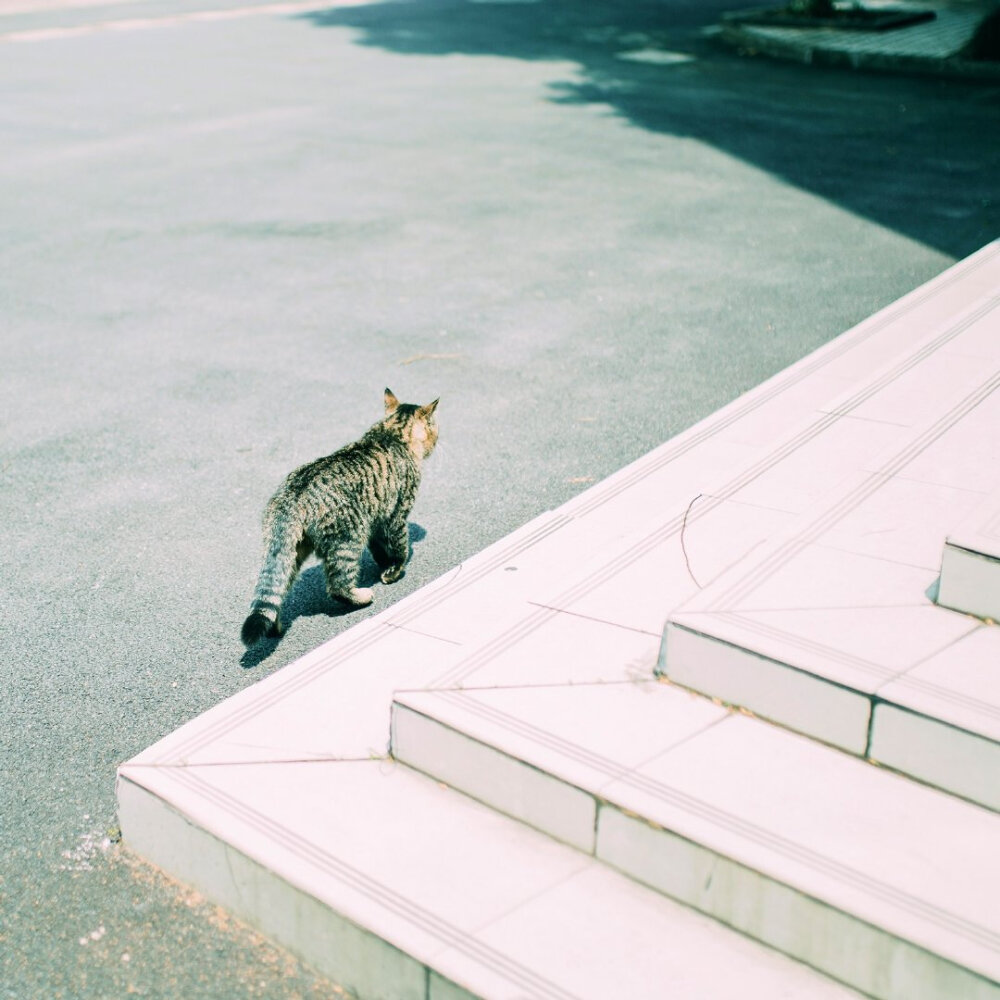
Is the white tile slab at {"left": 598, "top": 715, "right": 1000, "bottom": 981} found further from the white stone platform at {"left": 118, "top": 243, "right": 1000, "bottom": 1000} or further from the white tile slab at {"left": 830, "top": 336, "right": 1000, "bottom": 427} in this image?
the white tile slab at {"left": 830, "top": 336, "right": 1000, "bottom": 427}

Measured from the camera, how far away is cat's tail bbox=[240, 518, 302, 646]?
4984 millimetres

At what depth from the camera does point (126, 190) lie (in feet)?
42.5

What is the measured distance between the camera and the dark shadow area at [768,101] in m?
12.5

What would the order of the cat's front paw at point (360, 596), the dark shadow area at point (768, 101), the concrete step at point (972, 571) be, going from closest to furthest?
the concrete step at point (972, 571), the cat's front paw at point (360, 596), the dark shadow area at point (768, 101)

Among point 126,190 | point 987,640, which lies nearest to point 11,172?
point 126,190

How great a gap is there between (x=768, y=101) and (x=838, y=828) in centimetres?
1496

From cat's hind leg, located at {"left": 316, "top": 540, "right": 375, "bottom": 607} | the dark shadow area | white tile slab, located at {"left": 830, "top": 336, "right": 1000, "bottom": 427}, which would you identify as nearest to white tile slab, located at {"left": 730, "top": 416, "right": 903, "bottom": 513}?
white tile slab, located at {"left": 830, "top": 336, "right": 1000, "bottom": 427}

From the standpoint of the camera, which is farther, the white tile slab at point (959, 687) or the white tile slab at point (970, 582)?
the white tile slab at point (970, 582)

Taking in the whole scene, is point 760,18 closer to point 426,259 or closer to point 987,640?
point 426,259

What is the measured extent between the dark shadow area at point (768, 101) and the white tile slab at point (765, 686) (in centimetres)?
763

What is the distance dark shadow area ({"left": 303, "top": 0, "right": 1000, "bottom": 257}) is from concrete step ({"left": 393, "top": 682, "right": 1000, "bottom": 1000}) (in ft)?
26.0

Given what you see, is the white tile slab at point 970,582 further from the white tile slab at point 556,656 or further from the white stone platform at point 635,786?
the white tile slab at point 556,656

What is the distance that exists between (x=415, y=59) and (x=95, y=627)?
1640 cm

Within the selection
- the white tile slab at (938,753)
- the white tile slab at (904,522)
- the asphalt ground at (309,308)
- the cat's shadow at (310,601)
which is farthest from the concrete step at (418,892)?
the white tile slab at (904,522)
